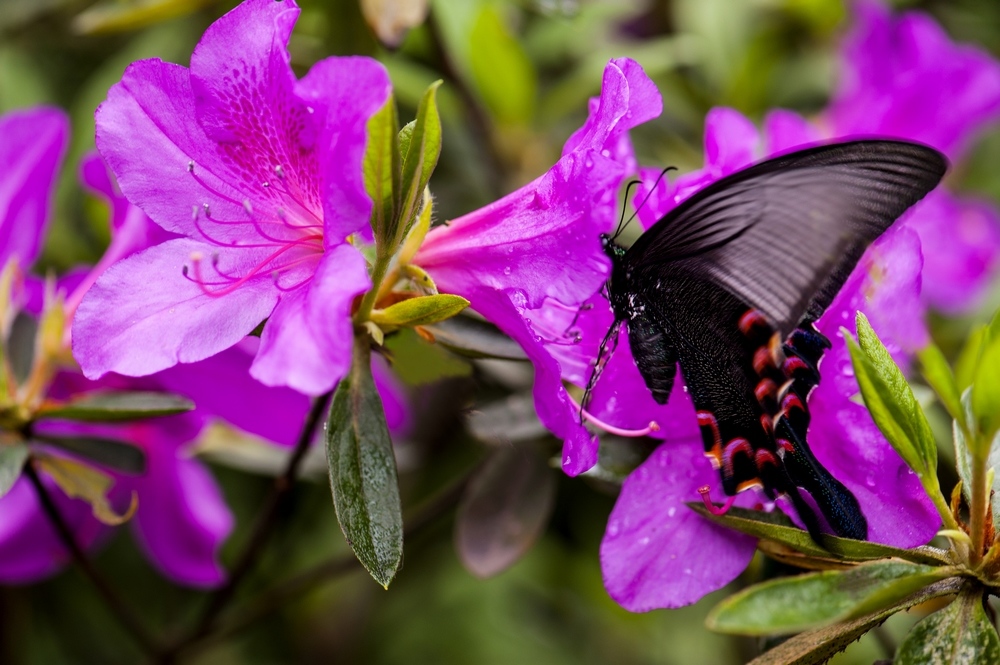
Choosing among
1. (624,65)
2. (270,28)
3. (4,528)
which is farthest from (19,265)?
(624,65)

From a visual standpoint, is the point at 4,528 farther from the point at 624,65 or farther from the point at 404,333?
the point at 624,65

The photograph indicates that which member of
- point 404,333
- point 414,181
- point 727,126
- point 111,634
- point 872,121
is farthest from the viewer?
point 111,634

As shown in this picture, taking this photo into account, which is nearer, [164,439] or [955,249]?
[164,439]

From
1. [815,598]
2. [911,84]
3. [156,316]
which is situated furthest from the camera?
[911,84]

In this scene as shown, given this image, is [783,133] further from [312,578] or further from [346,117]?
[312,578]

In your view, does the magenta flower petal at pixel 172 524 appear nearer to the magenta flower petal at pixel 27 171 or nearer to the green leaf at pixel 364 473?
the magenta flower petal at pixel 27 171

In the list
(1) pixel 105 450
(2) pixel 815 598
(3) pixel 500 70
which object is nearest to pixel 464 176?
(3) pixel 500 70

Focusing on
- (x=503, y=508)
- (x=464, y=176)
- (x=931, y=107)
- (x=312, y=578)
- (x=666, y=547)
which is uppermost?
(x=931, y=107)
